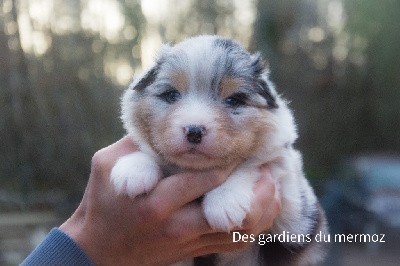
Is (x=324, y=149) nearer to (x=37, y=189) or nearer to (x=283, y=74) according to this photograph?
(x=283, y=74)

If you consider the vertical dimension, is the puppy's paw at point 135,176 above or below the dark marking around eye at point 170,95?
below

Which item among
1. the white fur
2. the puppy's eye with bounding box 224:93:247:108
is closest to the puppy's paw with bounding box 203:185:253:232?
the white fur

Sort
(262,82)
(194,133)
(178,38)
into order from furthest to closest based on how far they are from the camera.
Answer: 1. (178,38)
2. (262,82)
3. (194,133)

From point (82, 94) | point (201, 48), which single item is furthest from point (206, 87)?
point (82, 94)

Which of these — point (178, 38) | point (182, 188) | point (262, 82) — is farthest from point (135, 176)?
point (178, 38)

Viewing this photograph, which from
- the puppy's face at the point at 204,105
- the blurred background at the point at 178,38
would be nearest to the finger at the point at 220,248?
the puppy's face at the point at 204,105

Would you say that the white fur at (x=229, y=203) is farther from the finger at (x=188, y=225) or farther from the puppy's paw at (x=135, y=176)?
the puppy's paw at (x=135, y=176)

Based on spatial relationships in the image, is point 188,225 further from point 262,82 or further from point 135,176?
point 262,82
